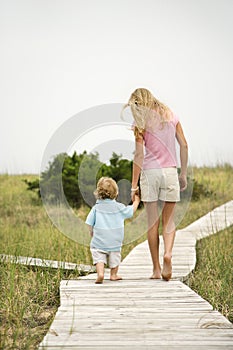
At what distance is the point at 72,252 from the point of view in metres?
6.34

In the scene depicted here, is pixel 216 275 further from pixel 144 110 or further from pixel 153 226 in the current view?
pixel 144 110

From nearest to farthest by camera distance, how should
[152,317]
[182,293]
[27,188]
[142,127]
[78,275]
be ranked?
[152,317]
[182,293]
[142,127]
[78,275]
[27,188]

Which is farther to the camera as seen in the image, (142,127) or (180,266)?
(180,266)

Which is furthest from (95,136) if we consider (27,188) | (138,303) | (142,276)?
(27,188)

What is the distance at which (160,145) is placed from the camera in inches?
181

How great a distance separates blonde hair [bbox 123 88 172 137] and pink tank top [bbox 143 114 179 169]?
2.1 inches

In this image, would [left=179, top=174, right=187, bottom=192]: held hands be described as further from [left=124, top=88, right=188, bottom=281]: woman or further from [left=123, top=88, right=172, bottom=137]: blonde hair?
[left=123, top=88, right=172, bottom=137]: blonde hair

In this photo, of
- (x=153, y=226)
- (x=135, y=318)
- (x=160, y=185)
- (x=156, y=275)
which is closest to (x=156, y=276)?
(x=156, y=275)

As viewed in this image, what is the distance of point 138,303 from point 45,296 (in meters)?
1.00

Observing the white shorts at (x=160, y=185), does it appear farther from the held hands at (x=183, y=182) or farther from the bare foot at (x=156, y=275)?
the bare foot at (x=156, y=275)

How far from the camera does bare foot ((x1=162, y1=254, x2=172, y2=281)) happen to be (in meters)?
4.51

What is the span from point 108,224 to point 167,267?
565 mm

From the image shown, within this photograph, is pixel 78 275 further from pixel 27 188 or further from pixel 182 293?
pixel 27 188

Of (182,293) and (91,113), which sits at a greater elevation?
(91,113)
